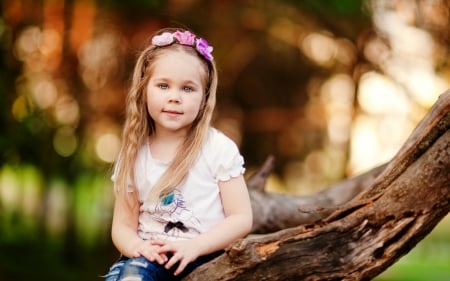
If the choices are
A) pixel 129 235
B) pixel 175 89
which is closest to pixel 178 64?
pixel 175 89

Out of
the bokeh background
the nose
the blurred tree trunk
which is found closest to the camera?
the blurred tree trunk

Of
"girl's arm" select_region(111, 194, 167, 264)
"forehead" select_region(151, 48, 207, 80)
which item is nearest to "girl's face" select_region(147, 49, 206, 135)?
"forehead" select_region(151, 48, 207, 80)

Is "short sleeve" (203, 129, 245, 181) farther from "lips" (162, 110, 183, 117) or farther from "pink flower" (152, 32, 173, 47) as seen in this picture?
"pink flower" (152, 32, 173, 47)

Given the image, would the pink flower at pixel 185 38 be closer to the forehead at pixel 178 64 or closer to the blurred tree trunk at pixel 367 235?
the forehead at pixel 178 64

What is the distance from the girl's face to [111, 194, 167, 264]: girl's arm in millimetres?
239

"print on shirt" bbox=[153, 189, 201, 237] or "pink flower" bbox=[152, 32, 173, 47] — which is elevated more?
"pink flower" bbox=[152, 32, 173, 47]

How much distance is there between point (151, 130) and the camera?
7.20 ft

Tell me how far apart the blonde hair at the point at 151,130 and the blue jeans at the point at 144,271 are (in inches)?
7.1

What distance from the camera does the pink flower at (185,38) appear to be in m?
2.13

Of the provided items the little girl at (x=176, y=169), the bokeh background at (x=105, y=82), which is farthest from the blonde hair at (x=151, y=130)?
the bokeh background at (x=105, y=82)

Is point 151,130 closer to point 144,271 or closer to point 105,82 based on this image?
point 144,271

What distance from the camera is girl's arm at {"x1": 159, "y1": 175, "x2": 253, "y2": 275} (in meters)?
2.00

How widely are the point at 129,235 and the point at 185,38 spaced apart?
51 cm

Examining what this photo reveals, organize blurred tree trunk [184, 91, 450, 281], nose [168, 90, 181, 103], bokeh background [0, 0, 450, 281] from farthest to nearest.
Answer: bokeh background [0, 0, 450, 281] → nose [168, 90, 181, 103] → blurred tree trunk [184, 91, 450, 281]
